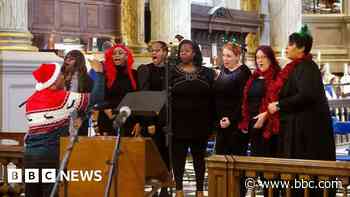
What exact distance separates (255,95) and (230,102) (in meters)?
0.42

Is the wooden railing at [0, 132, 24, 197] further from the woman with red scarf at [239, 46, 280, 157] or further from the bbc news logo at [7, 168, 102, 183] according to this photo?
the woman with red scarf at [239, 46, 280, 157]

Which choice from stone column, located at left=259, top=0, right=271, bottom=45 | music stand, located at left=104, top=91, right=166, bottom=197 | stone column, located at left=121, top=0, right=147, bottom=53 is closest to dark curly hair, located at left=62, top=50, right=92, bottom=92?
music stand, located at left=104, top=91, right=166, bottom=197

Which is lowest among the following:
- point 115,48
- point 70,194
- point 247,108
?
point 70,194

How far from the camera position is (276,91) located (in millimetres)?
7711

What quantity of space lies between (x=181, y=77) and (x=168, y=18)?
793cm

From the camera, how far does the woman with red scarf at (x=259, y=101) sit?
792 centimetres

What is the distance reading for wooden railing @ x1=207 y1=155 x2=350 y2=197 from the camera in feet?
20.4

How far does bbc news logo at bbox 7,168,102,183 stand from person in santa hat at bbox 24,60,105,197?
4cm

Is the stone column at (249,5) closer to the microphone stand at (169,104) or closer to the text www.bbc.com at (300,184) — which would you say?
the microphone stand at (169,104)

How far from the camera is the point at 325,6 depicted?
2483 centimetres

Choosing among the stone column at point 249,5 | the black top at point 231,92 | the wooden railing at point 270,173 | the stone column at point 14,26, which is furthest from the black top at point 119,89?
the stone column at point 249,5

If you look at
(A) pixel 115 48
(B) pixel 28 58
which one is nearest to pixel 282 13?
(B) pixel 28 58

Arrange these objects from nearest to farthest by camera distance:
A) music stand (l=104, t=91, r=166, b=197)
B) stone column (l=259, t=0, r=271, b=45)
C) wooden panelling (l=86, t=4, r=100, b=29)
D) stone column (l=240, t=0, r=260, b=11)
→ music stand (l=104, t=91, r=166, b=197) → wooden panelling (l=86, t=4, r=100, b=29) → stone column (l=240, t=0, r=260, b=11) → stone column (l=259, t=0, r=271, b=45)

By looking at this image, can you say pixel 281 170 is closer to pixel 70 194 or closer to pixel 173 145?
pixel 70 194
